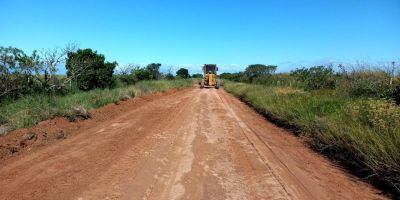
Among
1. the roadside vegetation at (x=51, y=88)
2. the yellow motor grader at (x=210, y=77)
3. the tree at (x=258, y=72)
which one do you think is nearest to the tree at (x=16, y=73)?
the roadside vegetation at (x=51, y=88)

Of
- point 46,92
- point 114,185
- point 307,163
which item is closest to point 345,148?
point 307,163

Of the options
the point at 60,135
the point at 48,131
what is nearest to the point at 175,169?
the point at 60,135

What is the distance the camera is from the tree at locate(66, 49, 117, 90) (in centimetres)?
2169

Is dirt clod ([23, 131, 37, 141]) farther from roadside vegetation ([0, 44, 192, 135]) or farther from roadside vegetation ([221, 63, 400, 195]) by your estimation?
roadside vegetation ([221, 63, 400, 195])

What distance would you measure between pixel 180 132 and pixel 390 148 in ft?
19.2

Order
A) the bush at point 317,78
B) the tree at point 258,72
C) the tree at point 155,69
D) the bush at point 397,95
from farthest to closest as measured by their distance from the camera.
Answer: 1. the tree at point 155,69
2. the tree at point 258,72
3. the bush at point 317,78
4. the bush at point 397,95

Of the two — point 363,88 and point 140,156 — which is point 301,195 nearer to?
point 140,156

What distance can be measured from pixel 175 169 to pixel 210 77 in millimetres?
39862

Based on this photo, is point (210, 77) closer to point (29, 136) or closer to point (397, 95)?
point (397, 95)

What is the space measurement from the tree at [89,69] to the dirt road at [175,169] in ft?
37.4

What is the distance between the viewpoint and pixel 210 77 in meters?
46.6

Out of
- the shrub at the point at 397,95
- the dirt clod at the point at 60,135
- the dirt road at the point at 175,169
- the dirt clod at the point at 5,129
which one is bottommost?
the dirt road at the point at 175,169

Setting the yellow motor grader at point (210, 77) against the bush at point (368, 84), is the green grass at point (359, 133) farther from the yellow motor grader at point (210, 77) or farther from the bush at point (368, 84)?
the yellow motor grader at point (210, 77)

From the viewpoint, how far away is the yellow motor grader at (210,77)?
46.5m
